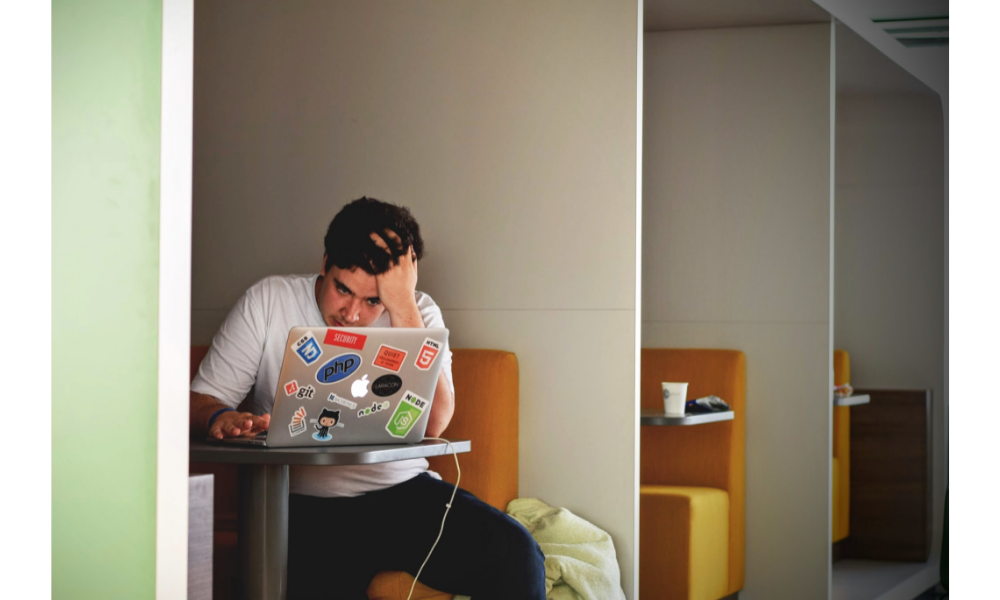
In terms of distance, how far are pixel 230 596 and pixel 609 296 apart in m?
1.44

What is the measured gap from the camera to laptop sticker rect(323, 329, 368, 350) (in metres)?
2.03

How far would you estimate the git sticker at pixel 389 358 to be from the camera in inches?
81.6

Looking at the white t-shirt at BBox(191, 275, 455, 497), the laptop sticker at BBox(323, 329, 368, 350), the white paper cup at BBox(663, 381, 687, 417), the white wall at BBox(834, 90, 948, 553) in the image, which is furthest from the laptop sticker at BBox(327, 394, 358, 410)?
the white wall at BBox(834, 90, 948, 553)

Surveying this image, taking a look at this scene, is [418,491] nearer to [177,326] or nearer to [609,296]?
[609,296]

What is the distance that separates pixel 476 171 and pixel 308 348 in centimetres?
132

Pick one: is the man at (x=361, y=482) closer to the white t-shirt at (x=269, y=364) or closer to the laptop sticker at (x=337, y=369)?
the white t-shirt at (x=269, y=364)

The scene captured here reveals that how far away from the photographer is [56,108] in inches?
50.8

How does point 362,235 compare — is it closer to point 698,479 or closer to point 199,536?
point 199,536

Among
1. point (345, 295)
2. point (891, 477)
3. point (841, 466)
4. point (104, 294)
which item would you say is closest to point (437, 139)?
point (345, 295)

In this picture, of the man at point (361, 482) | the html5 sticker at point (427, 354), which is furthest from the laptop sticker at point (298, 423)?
the man at point (361, 482)

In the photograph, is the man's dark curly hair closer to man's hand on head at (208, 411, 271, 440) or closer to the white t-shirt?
the white t-shirt

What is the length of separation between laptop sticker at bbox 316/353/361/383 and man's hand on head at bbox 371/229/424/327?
28.0 inches

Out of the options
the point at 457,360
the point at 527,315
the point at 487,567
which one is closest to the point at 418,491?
the point at 487,567

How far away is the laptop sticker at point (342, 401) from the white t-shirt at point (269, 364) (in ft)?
1.80
